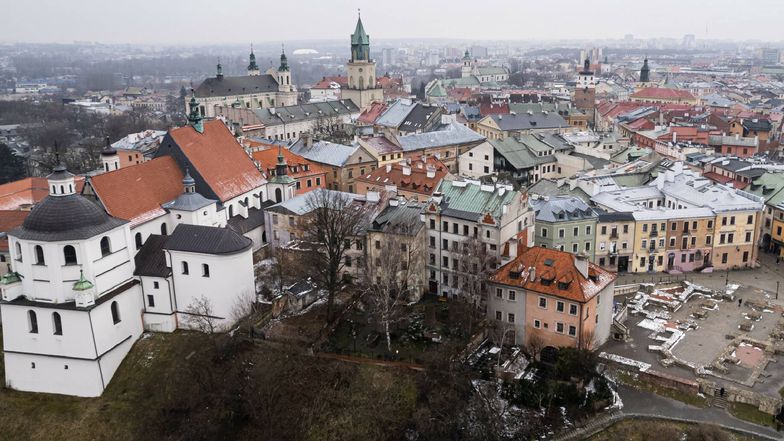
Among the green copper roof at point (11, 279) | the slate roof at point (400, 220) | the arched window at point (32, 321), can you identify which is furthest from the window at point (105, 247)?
the slate roof at point (400, 220)

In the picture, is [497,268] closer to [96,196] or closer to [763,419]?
[763,419]

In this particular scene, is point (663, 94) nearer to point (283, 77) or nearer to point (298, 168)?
point (283, 77)

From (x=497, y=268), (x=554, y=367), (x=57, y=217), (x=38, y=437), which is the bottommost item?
(x=38, y=437)

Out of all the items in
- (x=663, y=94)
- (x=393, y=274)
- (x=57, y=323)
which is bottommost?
(x=57, y=323)

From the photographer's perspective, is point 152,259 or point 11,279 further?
point 152,259

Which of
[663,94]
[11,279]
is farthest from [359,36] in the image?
[11,279]

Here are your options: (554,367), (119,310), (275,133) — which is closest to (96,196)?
(119,310)
